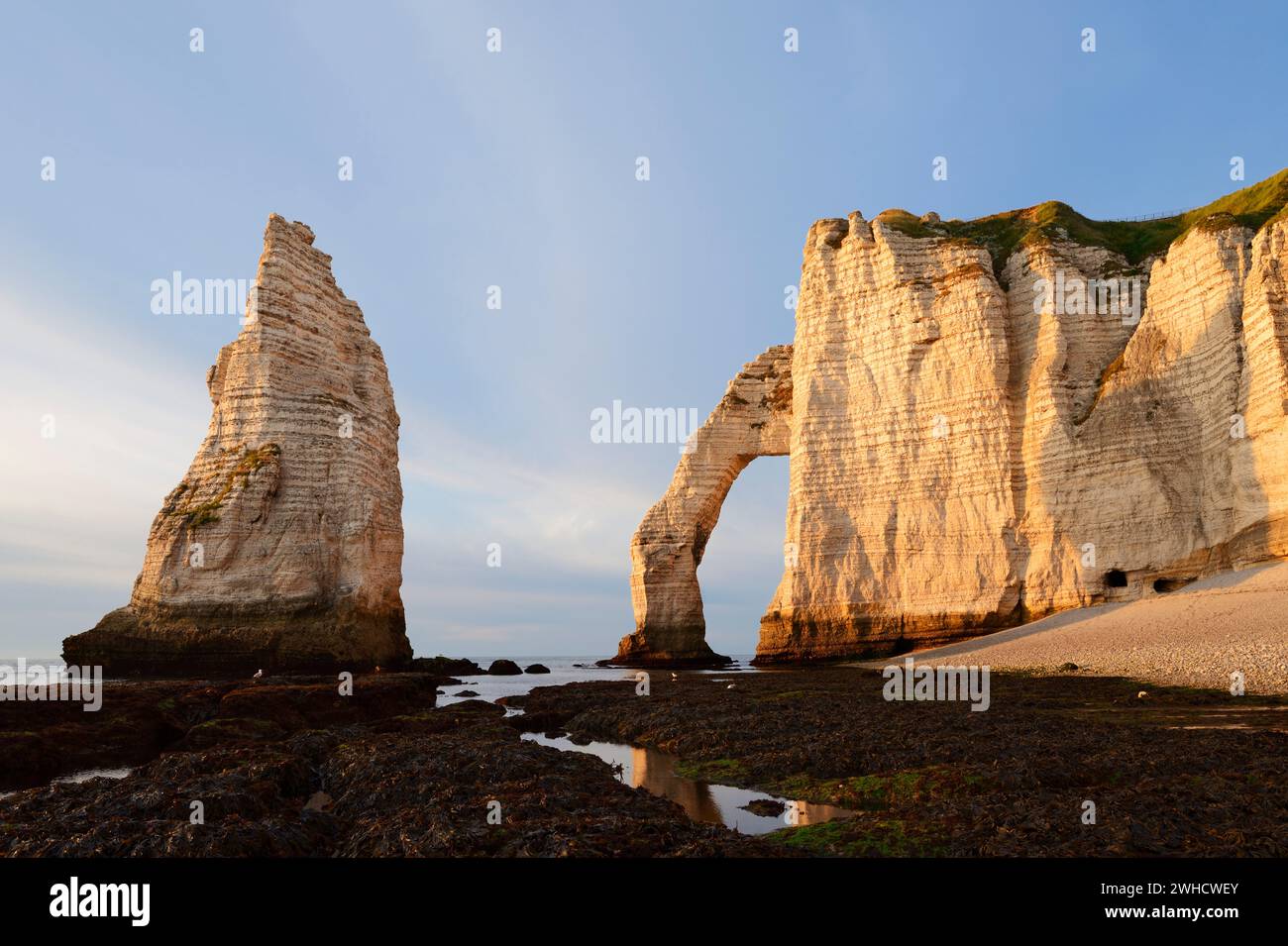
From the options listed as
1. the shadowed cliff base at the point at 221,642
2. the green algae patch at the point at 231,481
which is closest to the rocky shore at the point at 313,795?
the shadowed cliff base at the point at 221,642

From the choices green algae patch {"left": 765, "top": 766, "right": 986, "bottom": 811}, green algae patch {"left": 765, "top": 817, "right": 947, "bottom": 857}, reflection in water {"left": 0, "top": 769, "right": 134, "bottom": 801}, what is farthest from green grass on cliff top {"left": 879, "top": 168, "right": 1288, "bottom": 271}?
reflection in water {"left": 0, "top": 769, "right": 134, "bottom": 801}

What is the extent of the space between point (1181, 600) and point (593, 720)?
24.2 meters

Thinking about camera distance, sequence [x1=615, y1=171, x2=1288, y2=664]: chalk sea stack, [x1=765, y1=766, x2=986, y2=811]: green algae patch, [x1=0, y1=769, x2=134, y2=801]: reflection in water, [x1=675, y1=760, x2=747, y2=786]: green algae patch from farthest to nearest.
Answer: [x1=615, y1=171, x2=1288, y2=664]: chalk sea stack
[x1=0, y1=769, x2=134, y2=801]: reflection in water
[x1=675, y1=760, x2=747, y2=786]: green algae patch
[x1=765, y1=766, x2=986, y2=811]: green algae patch

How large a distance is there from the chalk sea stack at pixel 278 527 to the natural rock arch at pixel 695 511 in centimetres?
1599

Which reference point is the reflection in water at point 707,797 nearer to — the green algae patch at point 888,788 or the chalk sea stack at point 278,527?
the green algae patch at point 888,788

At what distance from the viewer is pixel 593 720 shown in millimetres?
17000

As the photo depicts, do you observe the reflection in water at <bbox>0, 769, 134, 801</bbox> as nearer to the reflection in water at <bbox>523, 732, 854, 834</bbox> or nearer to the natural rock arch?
the reflection in water at <bbox>523, 732, 854, 834</bbox>

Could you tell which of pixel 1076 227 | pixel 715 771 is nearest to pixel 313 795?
pixel 715 771

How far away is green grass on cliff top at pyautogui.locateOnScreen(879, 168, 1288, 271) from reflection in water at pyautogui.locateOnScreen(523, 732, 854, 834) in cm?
3908

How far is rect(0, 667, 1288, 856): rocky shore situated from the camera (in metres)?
6.23

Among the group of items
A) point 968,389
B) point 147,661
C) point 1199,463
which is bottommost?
point 147,661

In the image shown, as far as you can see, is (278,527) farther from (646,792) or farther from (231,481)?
(646,792)

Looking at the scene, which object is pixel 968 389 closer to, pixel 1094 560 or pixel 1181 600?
pixel 1094 560

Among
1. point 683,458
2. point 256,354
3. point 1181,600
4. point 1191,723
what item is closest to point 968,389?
point 1181,600
